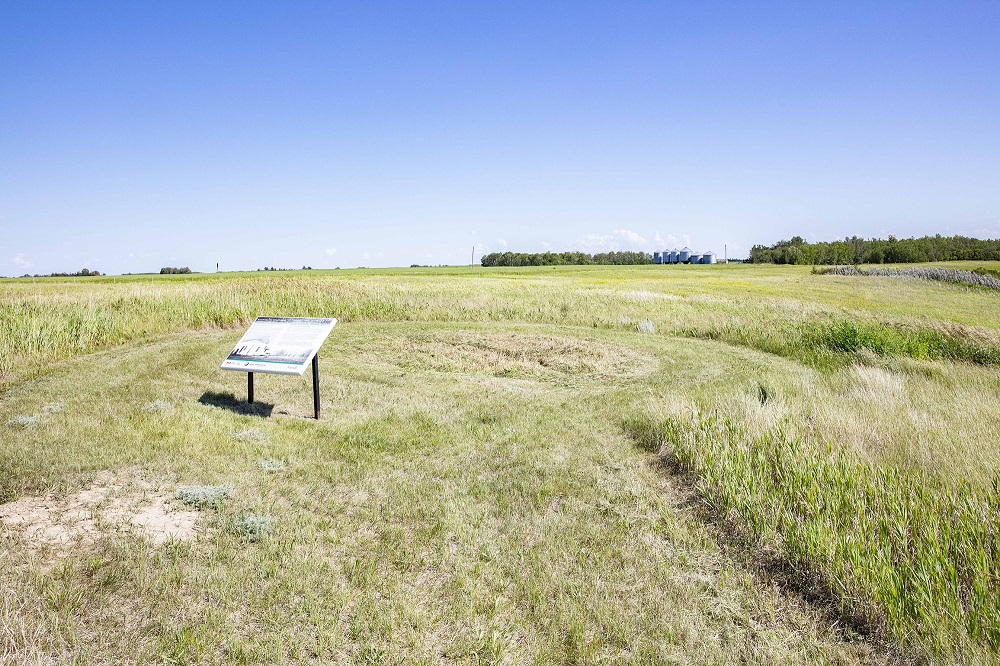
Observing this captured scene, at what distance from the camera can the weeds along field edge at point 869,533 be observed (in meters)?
4.10

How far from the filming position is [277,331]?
996cm

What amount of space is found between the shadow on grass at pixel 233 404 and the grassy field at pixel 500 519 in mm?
125

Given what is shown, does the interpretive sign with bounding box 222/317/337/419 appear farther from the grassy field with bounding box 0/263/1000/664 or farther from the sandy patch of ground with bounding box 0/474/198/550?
the sandy patch of ground with bounding box 0/474/198/550

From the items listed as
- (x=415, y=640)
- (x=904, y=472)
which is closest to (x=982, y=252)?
(x=904, y=472)

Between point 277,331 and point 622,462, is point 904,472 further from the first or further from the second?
point 277,331

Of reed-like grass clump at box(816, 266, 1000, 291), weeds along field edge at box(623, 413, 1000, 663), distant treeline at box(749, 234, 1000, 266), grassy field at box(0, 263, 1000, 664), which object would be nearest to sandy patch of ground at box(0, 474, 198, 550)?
grassy field at box(0, 263, 1000, 664)

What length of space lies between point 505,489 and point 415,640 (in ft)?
9.41

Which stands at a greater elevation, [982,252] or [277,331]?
[982,252]

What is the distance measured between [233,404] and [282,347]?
1.99m

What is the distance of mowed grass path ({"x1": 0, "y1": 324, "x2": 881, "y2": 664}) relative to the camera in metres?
4.00

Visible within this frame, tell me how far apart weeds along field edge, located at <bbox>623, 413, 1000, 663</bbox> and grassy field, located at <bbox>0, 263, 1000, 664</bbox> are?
0.03m

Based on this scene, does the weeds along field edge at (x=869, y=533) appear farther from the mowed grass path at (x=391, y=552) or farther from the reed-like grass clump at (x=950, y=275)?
the reed-like grass clump at (x=950, y=275)

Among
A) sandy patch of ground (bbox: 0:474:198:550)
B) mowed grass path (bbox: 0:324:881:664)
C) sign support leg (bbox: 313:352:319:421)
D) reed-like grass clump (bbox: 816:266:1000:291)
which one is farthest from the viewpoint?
reed-like grass clump (bbox: 816:266:1000:291)

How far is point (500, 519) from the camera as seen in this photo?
6016 millimetres
